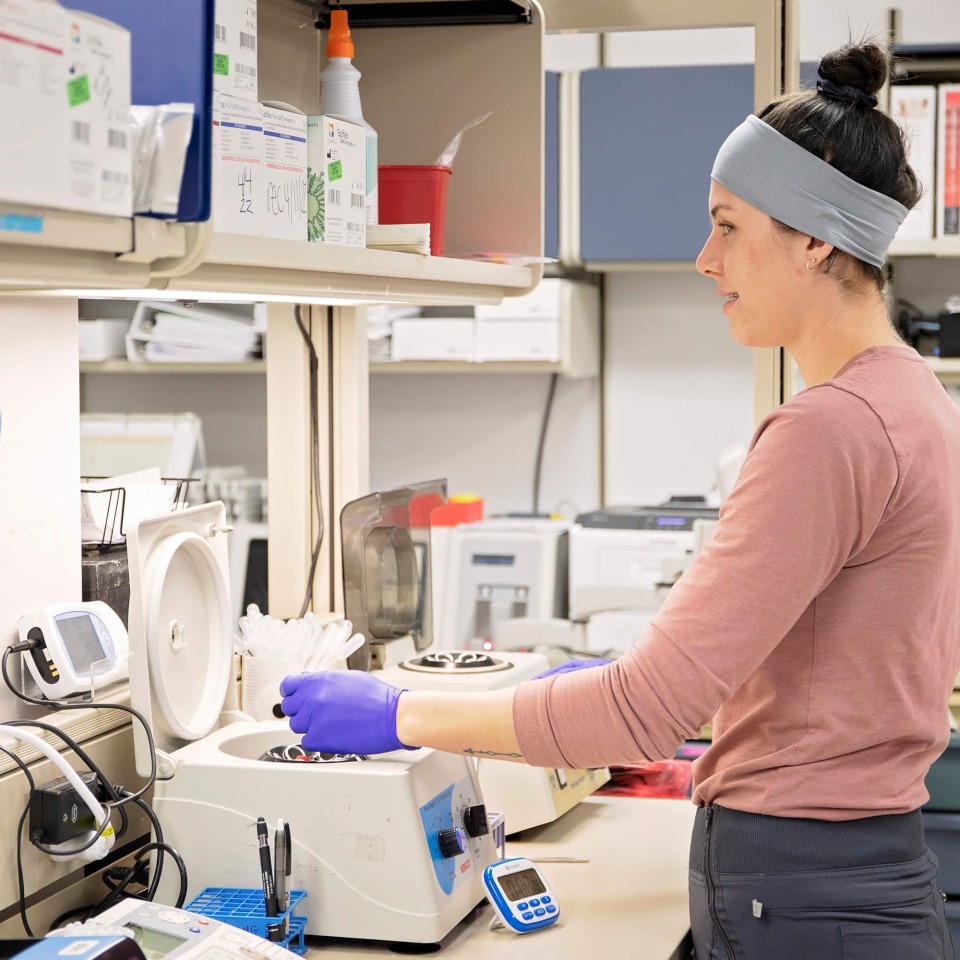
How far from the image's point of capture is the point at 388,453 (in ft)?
13.6

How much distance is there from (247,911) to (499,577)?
226cm

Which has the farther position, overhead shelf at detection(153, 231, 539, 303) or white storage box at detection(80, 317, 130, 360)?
white storage box at detection(80, 317, 130, 360)

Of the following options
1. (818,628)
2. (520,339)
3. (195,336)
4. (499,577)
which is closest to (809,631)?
(818,628)

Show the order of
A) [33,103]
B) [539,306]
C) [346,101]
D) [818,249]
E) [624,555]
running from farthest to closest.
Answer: [539,306], [624,555], [346,101], [818,249], [33,103]

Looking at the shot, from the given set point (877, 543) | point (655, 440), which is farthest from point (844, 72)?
point (655, 440)

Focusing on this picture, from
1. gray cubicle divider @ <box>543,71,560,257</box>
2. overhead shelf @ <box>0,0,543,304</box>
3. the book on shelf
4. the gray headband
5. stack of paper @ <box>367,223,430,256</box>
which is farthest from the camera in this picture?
gray cubicle divider @ <box>543,71,560,257</box>

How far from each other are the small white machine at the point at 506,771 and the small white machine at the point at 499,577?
157 centimetres

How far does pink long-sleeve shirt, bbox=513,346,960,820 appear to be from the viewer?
112cm

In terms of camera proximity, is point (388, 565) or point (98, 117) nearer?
point (98, 117)

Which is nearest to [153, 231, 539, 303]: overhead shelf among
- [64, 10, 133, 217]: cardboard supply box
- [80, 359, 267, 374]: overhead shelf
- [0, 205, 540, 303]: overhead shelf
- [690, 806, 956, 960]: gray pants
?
[0, 205, 540, 303]: overhead shelf

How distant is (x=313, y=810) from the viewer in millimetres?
1321

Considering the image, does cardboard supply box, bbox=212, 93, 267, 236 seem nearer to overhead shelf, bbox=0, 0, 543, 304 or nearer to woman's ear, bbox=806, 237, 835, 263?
overhead shelf, bbox=0, 0, 543, 304

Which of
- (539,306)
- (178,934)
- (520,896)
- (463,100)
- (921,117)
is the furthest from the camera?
(539,306)

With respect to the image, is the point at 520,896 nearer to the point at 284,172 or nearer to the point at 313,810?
the point at 313,810
